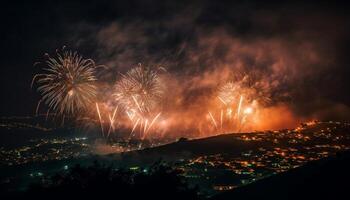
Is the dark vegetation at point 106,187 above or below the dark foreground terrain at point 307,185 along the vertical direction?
below

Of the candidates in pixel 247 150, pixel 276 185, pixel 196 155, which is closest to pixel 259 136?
pixel 247 150

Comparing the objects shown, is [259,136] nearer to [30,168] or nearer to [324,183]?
[30,168]

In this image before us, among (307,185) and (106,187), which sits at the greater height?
(307,185)

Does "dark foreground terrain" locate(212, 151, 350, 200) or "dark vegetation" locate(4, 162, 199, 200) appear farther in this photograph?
"dark vegetation" locate(4, 162, 199, 200)

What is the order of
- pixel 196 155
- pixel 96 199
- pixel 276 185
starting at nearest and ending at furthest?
1. pixel 96 199
2. pixel 276 185
3. pixel 196 155

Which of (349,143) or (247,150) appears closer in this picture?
(247,150)

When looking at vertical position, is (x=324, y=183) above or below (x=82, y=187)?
above

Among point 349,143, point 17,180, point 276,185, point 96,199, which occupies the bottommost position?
point 17,180

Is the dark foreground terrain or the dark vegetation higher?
the dark foreground terrain

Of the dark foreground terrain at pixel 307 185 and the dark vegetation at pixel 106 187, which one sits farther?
the dark vegetation at pixel 106 187

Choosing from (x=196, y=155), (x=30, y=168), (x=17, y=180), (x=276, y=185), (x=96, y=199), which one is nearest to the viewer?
(x=96, y=199)

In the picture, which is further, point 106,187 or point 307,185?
point 106,187
